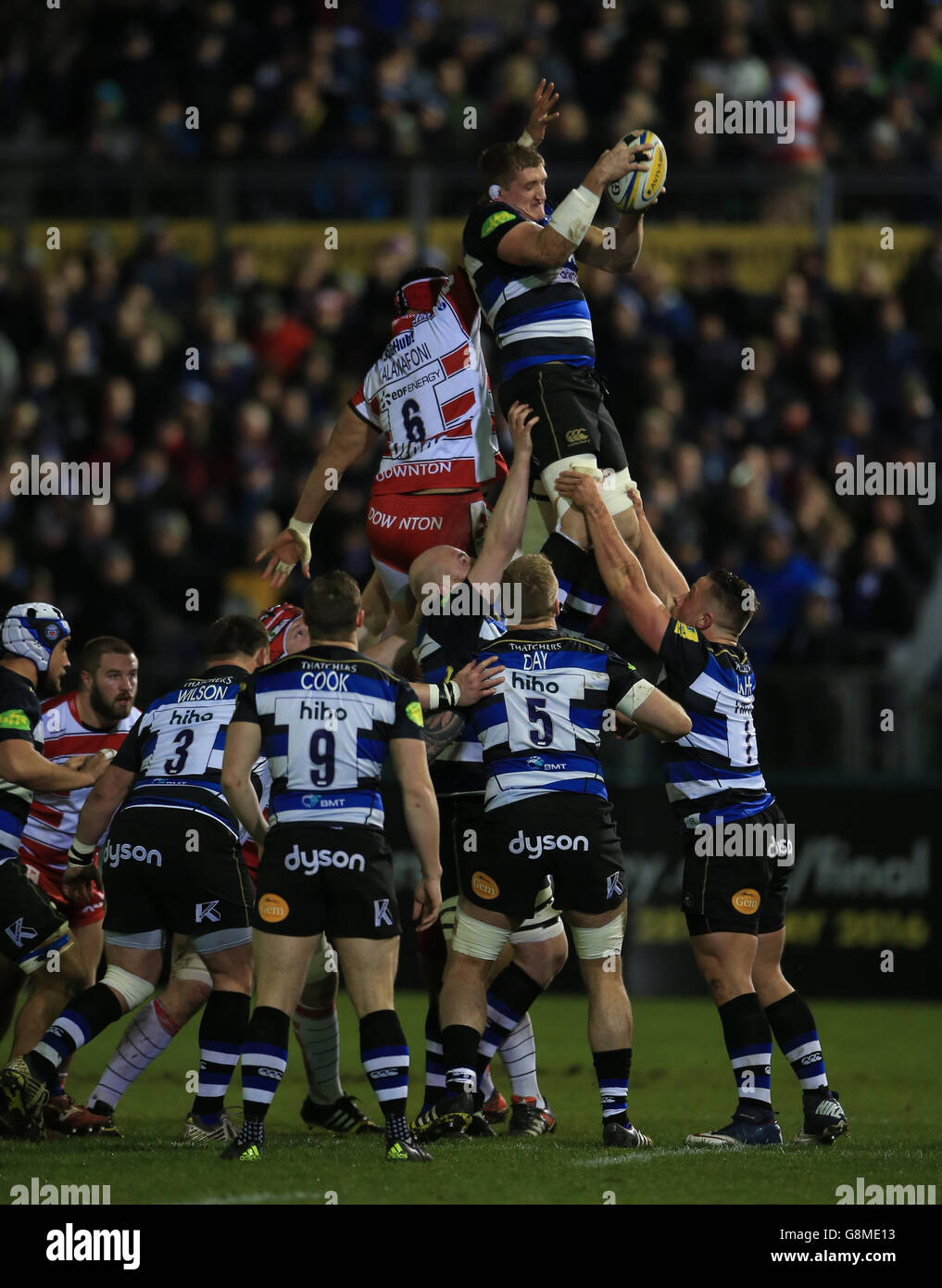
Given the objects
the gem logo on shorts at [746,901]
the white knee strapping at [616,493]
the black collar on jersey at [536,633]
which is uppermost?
the white knee strapping at [616,493]

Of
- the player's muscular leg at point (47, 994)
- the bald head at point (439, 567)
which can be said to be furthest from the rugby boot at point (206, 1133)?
the bald head at point (439, 567)

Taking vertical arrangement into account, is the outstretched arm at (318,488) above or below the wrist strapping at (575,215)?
below

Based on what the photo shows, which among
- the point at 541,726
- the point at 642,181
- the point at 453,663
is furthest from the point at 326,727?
the point at 642,181

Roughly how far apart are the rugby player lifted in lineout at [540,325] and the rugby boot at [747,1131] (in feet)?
9.28

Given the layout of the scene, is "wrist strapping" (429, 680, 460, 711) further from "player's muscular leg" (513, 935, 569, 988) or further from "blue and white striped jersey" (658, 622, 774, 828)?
"player's muscular leg" (513, 935, 569, 988)

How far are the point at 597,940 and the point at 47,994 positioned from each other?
114 inches

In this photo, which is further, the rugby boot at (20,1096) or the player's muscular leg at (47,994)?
the player's muscular leg at (47,994)

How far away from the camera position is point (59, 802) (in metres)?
10.1

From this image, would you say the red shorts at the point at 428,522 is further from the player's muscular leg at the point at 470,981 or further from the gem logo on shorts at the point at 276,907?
the gem logo on shorts at the point at 276,907

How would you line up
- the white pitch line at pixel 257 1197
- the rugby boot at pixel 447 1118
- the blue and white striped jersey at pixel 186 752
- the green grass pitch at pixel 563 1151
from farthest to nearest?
the blue and white striped jersey at pixel 186 752
the rugby boot at pixel 447 1118
the green grass pitch at pixel 563 1151
the white pitch line at pixel 257 1197

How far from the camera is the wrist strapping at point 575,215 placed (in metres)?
9.11

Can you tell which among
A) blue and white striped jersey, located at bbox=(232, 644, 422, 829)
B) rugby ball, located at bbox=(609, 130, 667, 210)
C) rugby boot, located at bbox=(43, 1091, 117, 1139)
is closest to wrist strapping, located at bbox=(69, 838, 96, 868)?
rugby boot, located at bbox=(43, 1091, 117, 1139)

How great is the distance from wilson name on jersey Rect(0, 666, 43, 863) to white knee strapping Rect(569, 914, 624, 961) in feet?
9.08

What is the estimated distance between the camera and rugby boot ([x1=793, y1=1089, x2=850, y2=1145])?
A: 29.9 feet
